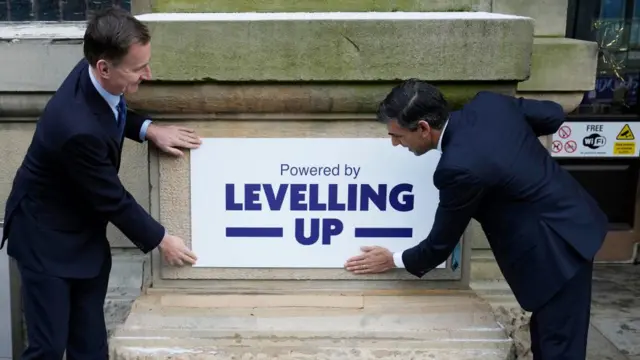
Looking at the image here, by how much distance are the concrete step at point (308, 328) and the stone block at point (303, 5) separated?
1.12m

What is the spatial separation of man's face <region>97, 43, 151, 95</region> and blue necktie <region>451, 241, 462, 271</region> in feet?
4.39

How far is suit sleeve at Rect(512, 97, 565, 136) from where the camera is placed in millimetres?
2617

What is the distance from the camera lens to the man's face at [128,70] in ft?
7.53

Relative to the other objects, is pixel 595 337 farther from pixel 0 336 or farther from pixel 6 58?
pixel 6 58

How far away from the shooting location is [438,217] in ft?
8.30

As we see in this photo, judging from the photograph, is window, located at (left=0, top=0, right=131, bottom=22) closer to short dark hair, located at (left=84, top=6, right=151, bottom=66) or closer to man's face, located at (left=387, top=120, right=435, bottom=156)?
short dark hair, located at (left=84, top=6, right=151, bottom=66)

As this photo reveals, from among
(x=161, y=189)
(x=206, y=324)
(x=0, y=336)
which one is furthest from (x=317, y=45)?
(x=0, y=336)

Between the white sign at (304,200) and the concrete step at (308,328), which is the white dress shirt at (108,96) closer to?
the white sign at (304,200)

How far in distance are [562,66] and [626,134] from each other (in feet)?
8.51

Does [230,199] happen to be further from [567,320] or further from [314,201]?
[567,320]

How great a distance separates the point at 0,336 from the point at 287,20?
5.93 feet

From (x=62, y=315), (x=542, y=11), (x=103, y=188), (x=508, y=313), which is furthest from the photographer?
(x=542, y=11)

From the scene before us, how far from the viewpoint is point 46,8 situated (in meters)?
3.80

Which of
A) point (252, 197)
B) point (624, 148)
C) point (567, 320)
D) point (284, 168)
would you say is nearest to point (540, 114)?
point (567, 320)
